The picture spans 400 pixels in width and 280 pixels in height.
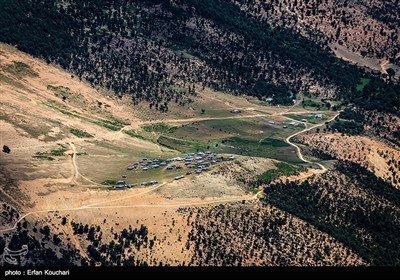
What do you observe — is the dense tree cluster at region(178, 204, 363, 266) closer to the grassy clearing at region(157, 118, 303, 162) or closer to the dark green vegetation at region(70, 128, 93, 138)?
the grassy clearing at region(157, 118, 303, 162)

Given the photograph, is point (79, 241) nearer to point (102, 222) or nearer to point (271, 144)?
point (102, 222)

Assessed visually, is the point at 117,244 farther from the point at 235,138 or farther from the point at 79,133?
the point at 235,138

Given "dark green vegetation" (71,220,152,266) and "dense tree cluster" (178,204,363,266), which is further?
"dense tree cluster" (178,204,363,266)

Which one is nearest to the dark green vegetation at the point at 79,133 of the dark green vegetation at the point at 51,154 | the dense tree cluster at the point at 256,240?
the dark green vegetation at the point at 51,154

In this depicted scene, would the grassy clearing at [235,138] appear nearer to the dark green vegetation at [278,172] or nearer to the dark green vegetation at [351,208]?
the dark green vegetation at [278,172]

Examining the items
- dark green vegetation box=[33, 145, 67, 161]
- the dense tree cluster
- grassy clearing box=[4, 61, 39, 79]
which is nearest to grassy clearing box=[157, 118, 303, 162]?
dark green vegetation box=[33, 145, 67, 161]

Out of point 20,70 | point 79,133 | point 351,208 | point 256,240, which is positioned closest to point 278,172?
point 351,208
